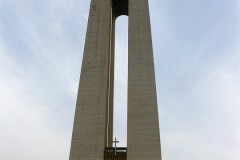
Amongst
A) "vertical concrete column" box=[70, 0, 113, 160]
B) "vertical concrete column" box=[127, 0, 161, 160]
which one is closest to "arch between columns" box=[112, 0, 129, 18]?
"vertical concrete column" box=[70, 0, 113, 160]

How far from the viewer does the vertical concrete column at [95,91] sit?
59.6 ft

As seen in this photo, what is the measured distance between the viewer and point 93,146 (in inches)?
713

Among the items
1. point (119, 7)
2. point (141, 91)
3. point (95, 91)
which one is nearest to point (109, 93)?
point (95, 91)

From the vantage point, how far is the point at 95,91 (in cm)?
1941

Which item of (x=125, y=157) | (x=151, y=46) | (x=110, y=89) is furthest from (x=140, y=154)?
(x=151, y=46)

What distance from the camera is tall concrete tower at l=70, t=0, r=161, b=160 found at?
18.0 m

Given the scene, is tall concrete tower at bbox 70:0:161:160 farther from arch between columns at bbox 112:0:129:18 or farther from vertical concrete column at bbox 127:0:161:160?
arch between columns at bbox 112:0:129:18

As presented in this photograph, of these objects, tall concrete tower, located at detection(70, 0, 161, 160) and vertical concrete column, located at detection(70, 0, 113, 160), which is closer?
tall concrete tower, located at detection(70, 0, 161, 160)

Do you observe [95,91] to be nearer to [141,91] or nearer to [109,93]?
[109,93]

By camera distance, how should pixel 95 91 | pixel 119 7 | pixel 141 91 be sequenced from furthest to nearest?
pixel 119 7
pixel 95 91
pixel 141 91

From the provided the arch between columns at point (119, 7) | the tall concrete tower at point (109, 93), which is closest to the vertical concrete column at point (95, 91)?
the tall concrete tower at point (109, 93)

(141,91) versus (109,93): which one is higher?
(109,93)

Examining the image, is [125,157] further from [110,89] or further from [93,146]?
[110,89]

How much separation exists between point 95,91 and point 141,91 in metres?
2.43
